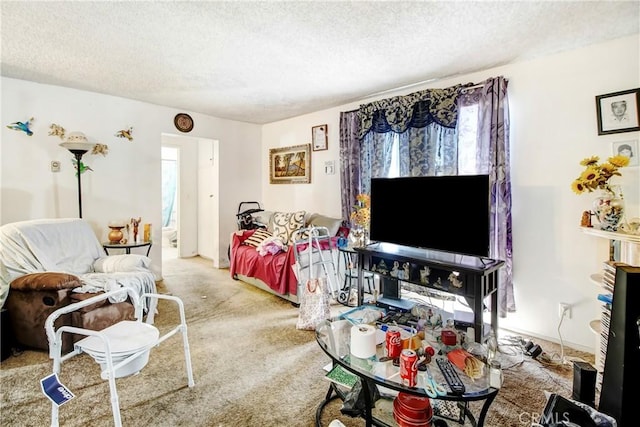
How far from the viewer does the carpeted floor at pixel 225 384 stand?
1664 millimetres

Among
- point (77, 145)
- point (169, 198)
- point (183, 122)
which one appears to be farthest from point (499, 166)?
point (169, 198)

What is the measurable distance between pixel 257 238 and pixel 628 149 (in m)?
3.60

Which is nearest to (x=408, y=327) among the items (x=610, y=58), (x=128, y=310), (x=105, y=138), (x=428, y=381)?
(x=428, y=381)

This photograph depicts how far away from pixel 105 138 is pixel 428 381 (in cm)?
423

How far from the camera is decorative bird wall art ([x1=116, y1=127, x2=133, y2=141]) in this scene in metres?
3.77

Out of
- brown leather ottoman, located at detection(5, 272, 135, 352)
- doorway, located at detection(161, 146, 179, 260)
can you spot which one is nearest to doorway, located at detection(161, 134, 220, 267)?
doorway, located at detection(161, 146, 179, 260)

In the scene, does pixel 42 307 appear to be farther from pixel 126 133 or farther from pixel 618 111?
pixel 618 111

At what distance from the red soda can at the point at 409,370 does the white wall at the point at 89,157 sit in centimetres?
383

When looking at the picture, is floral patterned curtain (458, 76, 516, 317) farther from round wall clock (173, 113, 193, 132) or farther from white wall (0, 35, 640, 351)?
round wall clock (173, 113, 193, 132)

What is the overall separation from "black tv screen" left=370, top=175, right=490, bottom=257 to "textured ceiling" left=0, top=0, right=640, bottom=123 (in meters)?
1.05

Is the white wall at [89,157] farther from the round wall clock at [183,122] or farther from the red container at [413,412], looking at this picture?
the red container at [413,412]

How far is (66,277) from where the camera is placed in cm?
229

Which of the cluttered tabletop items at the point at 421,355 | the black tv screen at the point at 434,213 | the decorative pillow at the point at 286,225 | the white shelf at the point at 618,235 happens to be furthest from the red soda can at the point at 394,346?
the decorative pillow at the point at 286,225

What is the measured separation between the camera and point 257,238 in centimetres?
393
